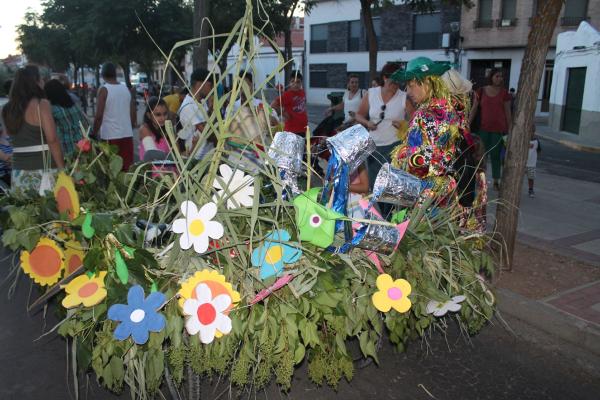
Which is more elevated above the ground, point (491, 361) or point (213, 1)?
point (213, 1)

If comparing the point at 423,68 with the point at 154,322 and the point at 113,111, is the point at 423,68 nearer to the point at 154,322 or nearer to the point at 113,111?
the point at 154,322

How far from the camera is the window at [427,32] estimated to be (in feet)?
99.9

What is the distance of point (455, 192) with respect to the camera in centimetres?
355

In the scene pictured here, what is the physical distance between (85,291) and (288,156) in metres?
1.17

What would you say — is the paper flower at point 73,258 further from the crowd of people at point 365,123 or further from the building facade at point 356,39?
the building facade at point 356,39

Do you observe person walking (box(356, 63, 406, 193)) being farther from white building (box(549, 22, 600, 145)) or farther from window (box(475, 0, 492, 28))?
window (box(475, 0, 492, 28))

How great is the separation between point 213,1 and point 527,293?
1692 centimetres

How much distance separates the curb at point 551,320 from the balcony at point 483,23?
27.2 metres

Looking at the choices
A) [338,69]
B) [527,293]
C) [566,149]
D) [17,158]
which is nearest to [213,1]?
[566,149]

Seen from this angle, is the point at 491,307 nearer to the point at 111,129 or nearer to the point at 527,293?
the point at 527,293

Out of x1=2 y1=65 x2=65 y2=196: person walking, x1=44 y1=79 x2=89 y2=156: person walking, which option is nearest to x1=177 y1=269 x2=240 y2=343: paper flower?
x1=2 y1=65 x2=65 y2=196: person walking

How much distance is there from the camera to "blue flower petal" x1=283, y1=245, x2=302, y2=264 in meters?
2.35

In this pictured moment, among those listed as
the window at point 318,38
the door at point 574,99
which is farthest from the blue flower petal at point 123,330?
the window at point 318,38

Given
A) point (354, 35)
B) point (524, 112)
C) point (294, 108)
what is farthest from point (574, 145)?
point (354, 35)
